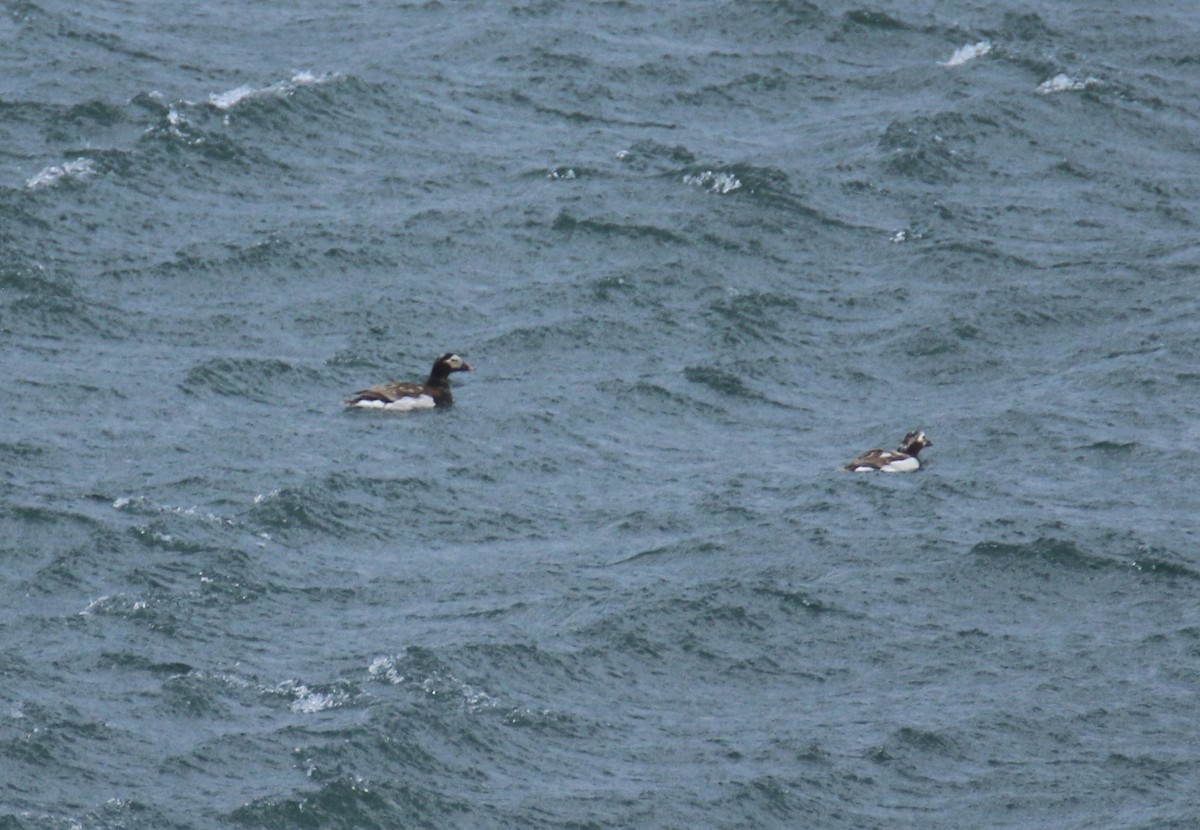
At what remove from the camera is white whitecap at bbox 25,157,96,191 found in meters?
29.1

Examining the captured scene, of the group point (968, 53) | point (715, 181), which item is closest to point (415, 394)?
point (715, 181)

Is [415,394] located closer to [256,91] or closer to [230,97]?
[230,97]

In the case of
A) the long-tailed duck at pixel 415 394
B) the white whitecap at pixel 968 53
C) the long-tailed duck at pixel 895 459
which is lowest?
the long-tailed duck at pixel 415 394

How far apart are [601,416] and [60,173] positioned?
8732 mm

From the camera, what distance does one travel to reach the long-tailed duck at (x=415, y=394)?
24.8 m

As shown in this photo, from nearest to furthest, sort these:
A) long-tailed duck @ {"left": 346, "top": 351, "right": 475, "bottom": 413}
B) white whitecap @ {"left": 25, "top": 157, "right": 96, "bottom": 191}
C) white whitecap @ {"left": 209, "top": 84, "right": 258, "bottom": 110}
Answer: long-tailed duck @ {"left": 346, "top": 351, "right": 475, "bottom": 413}, white whitecap @ {"left": 25, "top": 157, "right": 96, "bottom": 191}, white whitecap @ {"left": 209, "top": 84, "right": 258, "bottom": 110}

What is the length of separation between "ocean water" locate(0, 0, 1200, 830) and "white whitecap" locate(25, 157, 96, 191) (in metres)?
0.07

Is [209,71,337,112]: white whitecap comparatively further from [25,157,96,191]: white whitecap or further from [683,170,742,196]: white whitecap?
[683,170,742,196]: white whitecap

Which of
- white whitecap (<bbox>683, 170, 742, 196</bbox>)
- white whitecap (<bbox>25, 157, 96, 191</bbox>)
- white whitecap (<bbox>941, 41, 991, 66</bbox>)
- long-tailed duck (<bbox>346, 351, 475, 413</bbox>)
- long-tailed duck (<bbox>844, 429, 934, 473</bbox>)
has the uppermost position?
white whitecap (<bbox>941, 41, 991, 66</bbox>)

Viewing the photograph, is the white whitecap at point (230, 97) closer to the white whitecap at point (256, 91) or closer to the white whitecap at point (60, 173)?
the white whitecap at point (256, 91)

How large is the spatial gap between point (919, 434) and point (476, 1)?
16.9 m

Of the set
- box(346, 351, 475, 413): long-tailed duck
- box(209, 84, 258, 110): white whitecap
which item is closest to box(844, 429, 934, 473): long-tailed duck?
box(346, 351, 475, 413): long-tailed duck

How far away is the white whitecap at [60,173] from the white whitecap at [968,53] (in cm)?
1341

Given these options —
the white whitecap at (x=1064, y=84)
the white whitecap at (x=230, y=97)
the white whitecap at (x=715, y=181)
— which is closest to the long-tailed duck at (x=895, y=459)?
the white whitecap at (x=715, y=181)
